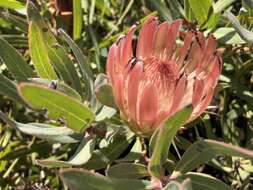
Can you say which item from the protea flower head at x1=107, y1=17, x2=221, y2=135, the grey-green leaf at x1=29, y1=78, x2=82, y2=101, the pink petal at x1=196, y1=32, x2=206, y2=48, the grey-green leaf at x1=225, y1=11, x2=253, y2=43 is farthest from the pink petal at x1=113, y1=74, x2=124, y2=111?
the grey-green leaf at x1=225, y1=11, x2=253, y2=43

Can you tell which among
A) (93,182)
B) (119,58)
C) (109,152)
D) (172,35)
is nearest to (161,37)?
(172,35)

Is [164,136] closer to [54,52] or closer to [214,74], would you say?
[214,74]

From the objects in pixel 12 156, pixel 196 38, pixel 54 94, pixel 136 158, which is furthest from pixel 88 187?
pixel 12 156

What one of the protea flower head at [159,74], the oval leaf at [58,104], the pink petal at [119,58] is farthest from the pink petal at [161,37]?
the oval leaf at [58,104]

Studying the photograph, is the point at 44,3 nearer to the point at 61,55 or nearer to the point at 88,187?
the point at 61,55

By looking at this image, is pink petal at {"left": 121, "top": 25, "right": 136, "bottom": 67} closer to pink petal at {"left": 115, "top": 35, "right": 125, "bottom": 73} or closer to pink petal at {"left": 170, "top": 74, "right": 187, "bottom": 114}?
pink petal at {"left": 115, "top": 35, "right": 125, "bottom": 73}

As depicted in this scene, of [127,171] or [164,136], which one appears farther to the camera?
[127,171]

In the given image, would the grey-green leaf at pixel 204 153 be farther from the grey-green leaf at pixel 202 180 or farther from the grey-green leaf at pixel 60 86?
the grey-green leaf at pixel 60 86

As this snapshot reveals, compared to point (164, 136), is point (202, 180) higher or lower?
lower
